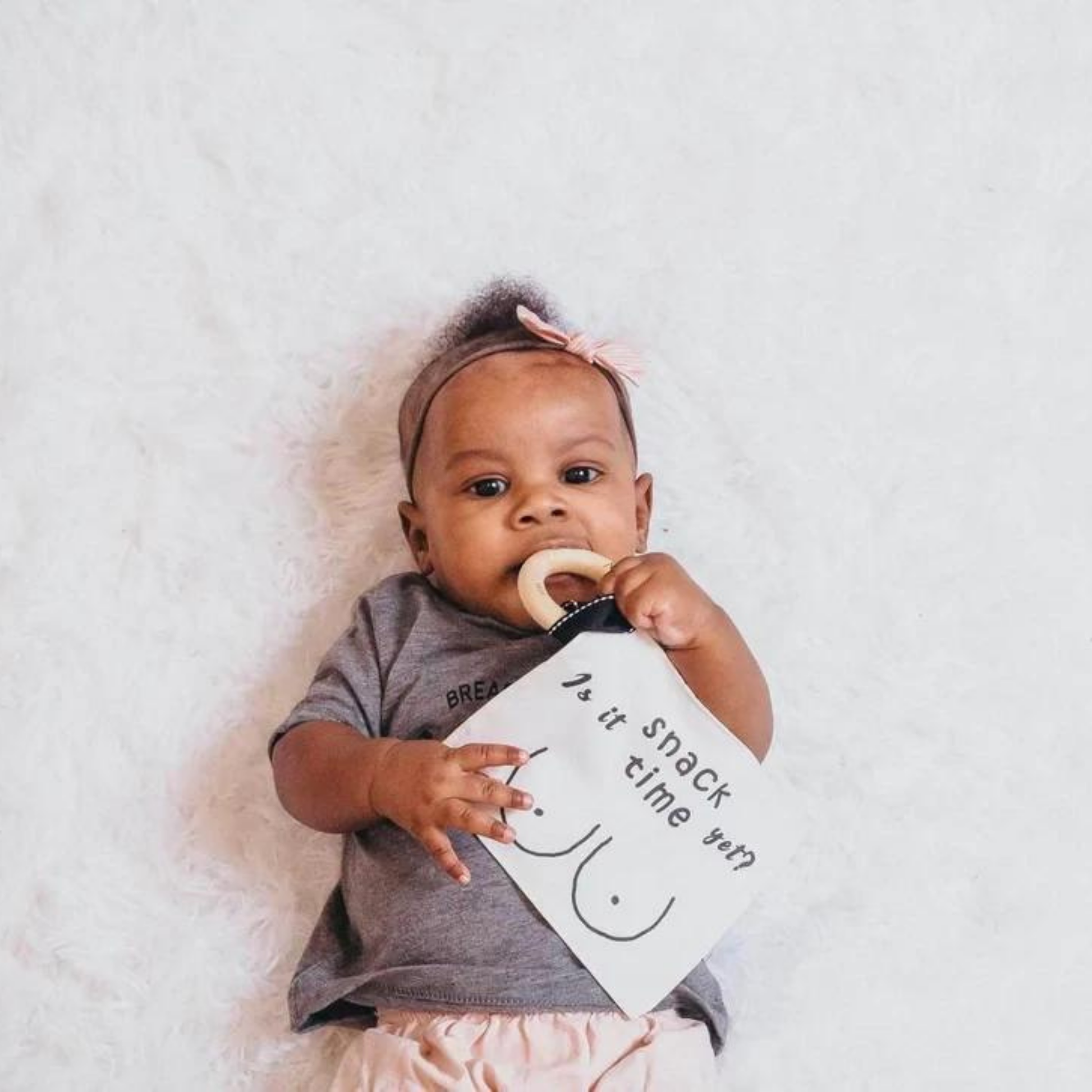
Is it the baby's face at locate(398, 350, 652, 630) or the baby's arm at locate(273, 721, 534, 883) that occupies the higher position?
the baby's face at locate(398, 350, 652, 630)

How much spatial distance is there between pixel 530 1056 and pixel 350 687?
12.0 inches

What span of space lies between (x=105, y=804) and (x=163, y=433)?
1.01 ft

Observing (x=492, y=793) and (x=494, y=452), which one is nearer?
(x=492, y=793)

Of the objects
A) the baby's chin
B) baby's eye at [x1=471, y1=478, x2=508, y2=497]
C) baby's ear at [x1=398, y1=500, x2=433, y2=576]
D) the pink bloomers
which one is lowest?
the pink bloomers

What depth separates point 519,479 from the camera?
3.87ft

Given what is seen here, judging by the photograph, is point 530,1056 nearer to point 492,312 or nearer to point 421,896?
point 421,896

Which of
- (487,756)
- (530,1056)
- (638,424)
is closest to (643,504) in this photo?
(638,424)

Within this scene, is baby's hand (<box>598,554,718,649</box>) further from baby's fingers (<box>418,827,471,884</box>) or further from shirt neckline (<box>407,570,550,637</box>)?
baby's fingers (<box>418,827,471,884</box>)

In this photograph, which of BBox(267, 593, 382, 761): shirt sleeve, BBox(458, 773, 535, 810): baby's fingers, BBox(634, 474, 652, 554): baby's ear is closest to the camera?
BBox(458, 773, 535, 810): baby's fingers

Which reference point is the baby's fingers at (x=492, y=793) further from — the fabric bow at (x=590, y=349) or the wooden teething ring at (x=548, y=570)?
the fabric bow at (x=590, y=349)

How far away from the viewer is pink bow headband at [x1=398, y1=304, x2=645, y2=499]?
122cm

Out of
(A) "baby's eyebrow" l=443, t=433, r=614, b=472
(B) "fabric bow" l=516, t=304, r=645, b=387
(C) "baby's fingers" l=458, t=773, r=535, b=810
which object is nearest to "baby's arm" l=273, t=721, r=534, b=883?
(C) "baby's fingers" l=458, t=773, r=535, b=810

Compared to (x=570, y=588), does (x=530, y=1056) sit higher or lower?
lower

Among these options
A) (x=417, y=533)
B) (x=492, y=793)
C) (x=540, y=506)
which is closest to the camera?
(x=492, y=793)
